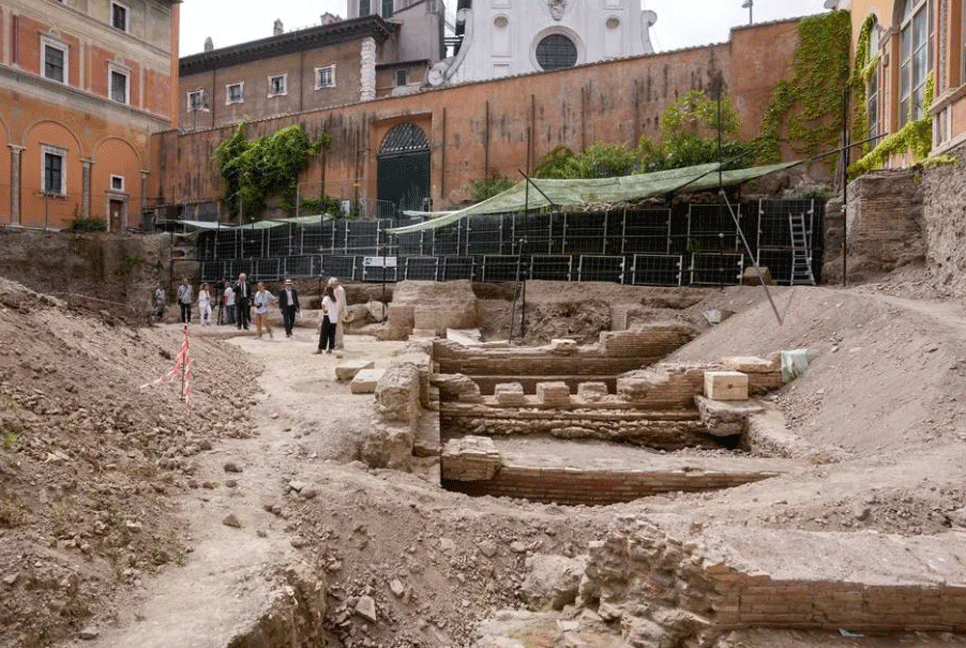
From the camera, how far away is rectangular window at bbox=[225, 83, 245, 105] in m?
38.4

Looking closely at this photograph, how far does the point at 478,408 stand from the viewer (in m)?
9.66

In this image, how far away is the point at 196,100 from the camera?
1566 inches

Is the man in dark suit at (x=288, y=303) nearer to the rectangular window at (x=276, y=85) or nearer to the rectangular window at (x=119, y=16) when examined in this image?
the rectangular window at (x=119, y=16)

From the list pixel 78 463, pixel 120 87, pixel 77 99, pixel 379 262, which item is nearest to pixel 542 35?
pixel 120 87

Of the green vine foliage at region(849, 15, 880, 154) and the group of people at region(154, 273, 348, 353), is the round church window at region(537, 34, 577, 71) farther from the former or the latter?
the group of people at region(154, 273, 348, 353)

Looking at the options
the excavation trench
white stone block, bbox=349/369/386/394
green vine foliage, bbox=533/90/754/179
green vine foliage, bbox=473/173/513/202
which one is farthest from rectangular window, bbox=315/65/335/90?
white stone block, bbox=349/369/386/394

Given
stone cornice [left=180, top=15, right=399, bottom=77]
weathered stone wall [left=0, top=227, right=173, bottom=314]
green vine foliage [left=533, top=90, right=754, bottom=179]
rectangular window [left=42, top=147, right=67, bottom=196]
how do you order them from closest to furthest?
green vine foliage [left=533, top=90, right=754, bottom=179]
weathered stone wall [left=0, top=227, right=173, bottom=314]
rectangular window [left=42, top=147, right=67, bottom=196]
stone cornice [left=180, top=15, right=399, bottom=77]

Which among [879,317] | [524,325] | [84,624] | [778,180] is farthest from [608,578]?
[778,180]

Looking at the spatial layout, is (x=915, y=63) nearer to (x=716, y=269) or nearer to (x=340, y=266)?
(x=716, y=269)

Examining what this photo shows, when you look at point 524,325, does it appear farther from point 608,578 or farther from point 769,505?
point 608,578

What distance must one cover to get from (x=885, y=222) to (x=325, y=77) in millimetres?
31377

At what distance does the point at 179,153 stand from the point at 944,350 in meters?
32.1

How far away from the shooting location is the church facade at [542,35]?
3672 cm

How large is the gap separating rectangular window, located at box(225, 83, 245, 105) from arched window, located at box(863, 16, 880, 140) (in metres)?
33.0
